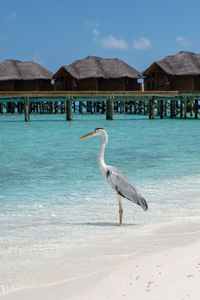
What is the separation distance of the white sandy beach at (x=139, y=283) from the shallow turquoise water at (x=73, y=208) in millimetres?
260

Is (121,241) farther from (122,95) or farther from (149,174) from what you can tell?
(122,95)

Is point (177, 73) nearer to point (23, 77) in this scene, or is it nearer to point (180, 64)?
point (180, 64)

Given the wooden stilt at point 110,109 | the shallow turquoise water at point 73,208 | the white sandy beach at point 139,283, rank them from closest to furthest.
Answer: the white sandy beach at point 139,283 < the shallow turquoise water at point 73,208 < the wooden stilt at point 110,109

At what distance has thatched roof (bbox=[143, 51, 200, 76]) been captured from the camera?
37.9m

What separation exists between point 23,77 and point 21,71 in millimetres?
1315

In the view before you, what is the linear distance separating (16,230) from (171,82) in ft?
112

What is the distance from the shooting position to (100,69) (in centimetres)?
4231

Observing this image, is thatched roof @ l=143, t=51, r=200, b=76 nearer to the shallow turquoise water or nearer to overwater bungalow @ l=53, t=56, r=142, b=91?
overwater bungalow @ l=53, t=56, r=142, b=91

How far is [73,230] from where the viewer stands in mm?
5973

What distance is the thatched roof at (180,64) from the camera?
3791cm

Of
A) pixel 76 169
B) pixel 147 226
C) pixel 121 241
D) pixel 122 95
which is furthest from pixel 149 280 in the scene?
pixel 122 95

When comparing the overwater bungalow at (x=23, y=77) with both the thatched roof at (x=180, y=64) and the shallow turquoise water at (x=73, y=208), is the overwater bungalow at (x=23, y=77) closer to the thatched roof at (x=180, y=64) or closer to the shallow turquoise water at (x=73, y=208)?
the thatched roof at (x=180, y=64)

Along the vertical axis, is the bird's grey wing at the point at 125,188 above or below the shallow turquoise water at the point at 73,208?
above

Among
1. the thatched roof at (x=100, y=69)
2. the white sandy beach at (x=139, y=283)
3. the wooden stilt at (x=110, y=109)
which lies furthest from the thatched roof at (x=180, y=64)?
the white sandy beach at (x=139, y=283)
